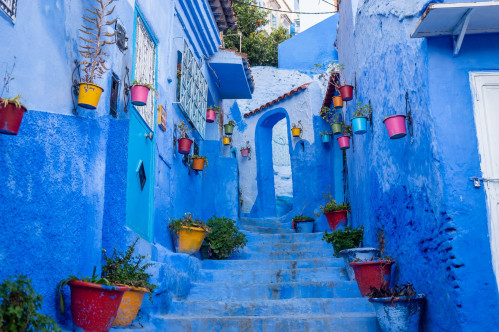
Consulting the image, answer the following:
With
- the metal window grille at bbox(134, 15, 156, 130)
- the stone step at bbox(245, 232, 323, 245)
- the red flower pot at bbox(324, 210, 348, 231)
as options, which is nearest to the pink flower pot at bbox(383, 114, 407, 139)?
the metal window grille at bbox(134, 15, 156, 130)

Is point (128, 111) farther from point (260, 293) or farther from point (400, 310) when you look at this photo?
point (400, 310)

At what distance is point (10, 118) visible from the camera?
2971 millimetres

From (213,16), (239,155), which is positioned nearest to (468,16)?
(213,16)

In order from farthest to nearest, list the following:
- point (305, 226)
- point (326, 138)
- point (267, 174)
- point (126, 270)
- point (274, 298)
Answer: point (267, 174), point (326, 138), point (305, 226), point (274, 298), point (126, 270)

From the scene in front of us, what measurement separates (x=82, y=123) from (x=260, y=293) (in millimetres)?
3265

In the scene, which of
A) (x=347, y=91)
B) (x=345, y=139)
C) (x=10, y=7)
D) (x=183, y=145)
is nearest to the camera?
(x=10, y=7)

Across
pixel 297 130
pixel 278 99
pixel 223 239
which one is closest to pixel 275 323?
pixel 223 239

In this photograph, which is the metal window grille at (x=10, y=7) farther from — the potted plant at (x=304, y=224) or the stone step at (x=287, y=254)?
the potted plant at (x=304, y=224)

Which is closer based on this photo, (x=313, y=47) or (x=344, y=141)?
(x=344, y=141)

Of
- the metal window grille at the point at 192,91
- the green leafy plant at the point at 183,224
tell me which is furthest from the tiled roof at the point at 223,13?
the green leafy plant at the point at 183,224

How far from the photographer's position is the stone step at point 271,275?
6910 millimetres

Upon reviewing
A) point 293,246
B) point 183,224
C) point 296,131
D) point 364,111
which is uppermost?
point 296,131

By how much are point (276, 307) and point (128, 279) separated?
191 cm

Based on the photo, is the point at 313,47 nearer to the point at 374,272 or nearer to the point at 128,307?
the point at 374,272
